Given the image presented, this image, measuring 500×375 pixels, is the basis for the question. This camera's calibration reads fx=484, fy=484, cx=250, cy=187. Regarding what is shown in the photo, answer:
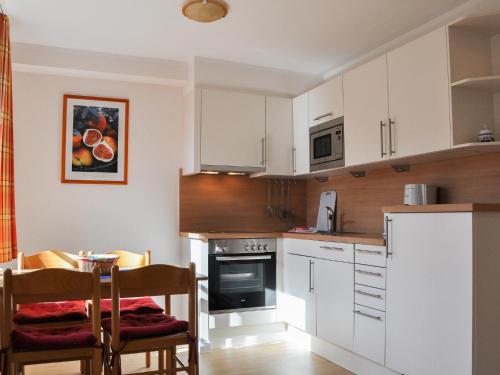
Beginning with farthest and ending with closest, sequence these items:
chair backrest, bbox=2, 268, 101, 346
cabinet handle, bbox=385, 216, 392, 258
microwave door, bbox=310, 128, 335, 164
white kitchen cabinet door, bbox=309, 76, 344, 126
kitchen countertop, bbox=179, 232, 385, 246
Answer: microwave door, bbox=310, 128, 335, 164, white kitchen cabinet door, bbox=309, 76, 344, 126, kitchen countertop, bbox=179, 232, 385, 246, cabinet handle, bbox=385, 216, 392, 258, chair backrest, bbox=2, 268, 101, 346

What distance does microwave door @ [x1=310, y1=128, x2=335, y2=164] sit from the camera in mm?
3986

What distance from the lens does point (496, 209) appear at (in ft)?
8.05

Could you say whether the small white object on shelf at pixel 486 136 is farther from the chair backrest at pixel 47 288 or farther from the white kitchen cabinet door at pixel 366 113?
the chair backrest at pixel 47 288

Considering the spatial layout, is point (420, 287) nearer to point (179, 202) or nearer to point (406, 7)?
point (406, 7)

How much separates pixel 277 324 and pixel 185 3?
8.86 ft

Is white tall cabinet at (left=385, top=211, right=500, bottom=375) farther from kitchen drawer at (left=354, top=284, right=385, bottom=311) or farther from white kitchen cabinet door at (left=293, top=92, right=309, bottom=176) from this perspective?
white kitchen cabinet door at (left=293, top=92, right=309, bottom=176)

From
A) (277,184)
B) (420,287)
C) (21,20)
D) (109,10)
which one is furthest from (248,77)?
(420,287)

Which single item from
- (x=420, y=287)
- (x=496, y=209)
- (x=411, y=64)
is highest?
(x=411, y=64)

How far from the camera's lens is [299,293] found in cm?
395

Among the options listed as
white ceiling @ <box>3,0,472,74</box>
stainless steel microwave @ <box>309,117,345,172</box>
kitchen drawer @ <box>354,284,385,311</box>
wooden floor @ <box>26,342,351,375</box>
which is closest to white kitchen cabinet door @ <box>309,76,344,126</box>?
stainless steel microwave @ <box>309,117,345,172</box>

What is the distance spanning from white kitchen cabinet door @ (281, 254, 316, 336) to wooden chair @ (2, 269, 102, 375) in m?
1.93

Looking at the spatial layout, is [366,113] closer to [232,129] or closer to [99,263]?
[232,129]

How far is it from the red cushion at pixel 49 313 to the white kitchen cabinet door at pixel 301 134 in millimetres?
2263

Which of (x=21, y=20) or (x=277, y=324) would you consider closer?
(x=21, y=20)
